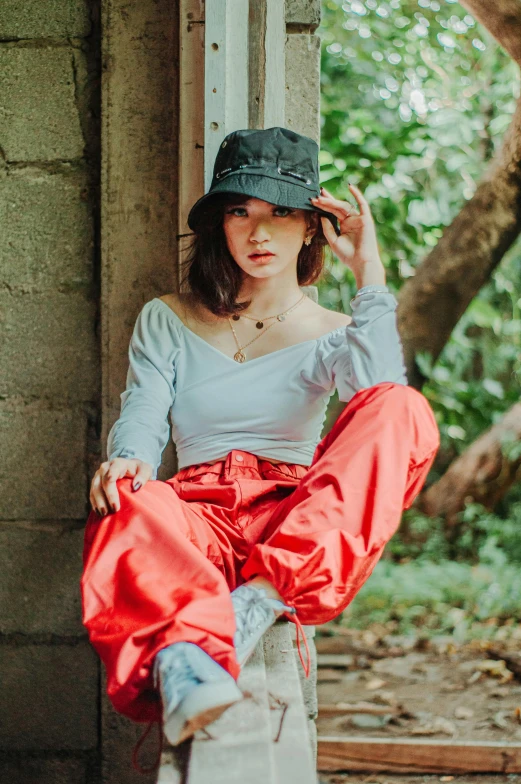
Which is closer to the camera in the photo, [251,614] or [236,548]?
[251,614]

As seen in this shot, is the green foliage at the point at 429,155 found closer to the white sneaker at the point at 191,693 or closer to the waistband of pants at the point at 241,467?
the waistband of pants at the point at 241,467

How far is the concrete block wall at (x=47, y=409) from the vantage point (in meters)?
2.40

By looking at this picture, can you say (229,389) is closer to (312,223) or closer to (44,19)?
(312,223)

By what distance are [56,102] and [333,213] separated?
3.04 ft

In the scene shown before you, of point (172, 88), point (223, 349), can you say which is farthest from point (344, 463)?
point (172, 88)

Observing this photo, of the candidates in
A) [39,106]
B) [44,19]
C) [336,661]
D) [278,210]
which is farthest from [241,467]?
[336,661]

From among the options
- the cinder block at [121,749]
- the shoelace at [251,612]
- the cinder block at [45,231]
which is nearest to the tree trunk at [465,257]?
the cinder block at [45,231]

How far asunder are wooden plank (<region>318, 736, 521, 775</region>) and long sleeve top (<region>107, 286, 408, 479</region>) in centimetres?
137

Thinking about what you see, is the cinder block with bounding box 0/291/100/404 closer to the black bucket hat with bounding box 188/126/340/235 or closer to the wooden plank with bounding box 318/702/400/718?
the black bucket hat with bounding box 188/126/340/235

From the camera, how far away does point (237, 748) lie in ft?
4.26

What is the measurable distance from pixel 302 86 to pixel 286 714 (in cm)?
171

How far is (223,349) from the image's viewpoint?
85.6 inches

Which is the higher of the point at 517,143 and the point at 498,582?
the point at 517,143

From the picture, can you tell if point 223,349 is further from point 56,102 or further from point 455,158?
point 455,158
